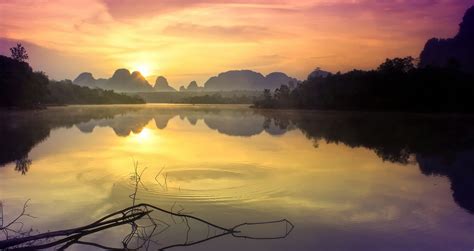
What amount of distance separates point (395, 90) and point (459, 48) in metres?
31.5

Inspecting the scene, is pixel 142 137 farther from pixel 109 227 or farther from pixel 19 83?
pixel 19 83

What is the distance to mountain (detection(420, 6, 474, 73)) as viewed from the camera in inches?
2493

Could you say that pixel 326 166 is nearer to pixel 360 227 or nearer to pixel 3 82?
pixel 360 227

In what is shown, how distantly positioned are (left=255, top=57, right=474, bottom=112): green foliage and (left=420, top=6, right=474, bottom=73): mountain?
15363mm

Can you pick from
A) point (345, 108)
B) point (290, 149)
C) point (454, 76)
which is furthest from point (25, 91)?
point (454, 76)

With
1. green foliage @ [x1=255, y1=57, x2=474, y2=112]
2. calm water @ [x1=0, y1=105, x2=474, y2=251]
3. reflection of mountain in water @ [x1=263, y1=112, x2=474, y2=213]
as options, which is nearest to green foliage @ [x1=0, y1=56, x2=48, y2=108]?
calm water @ [x1=0, y1=105, x2=474, y2=251]

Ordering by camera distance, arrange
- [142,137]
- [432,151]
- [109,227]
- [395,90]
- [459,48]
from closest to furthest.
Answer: [109,227], [432,151], [142,137], [395,90], [459,48]

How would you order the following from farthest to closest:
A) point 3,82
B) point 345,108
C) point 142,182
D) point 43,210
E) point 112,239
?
point 345,108
point 3,82
point 142,182
point 43,210
point 112,239

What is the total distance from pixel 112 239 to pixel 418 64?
49.4 metres

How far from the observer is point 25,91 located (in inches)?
1651

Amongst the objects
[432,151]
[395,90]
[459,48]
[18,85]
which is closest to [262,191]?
[432,151]

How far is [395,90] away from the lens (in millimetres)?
44312

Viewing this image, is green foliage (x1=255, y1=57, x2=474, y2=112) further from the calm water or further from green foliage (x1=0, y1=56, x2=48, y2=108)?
green foliage (x1=0, y1=56, x2=48, y2=108)

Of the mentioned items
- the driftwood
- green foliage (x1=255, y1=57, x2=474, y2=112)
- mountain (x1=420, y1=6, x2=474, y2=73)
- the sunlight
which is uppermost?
mountain (x1=420, y1=6, x2=474, y2=73)
